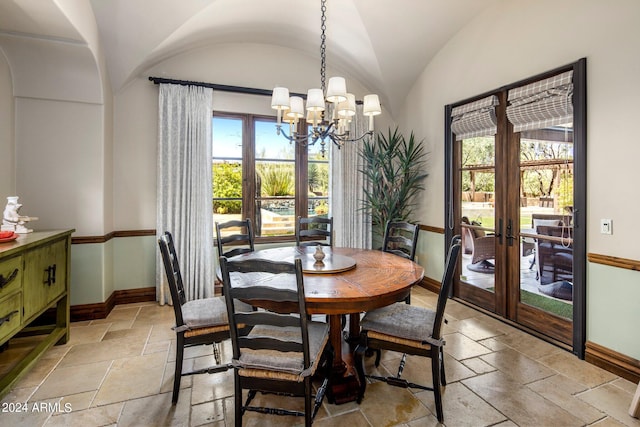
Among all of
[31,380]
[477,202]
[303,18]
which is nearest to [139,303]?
[31,380]

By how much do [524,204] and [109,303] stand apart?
4.47 m

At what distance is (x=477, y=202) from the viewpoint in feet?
12.5

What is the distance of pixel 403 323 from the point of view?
2.09 meters

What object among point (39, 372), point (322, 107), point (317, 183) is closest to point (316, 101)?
point (322, 107)

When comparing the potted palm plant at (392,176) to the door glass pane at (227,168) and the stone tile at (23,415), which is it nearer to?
the door glass pane at (227,168)

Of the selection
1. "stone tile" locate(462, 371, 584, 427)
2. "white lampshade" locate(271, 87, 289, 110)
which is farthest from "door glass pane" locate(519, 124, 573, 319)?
"white lampshade" locate(271, 87, 289, 110)

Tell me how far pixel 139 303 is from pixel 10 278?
1.95 m

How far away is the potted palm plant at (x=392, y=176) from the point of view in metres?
4.60

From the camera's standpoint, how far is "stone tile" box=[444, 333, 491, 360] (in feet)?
8.98

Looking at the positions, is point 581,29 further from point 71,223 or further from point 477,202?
point 71,223

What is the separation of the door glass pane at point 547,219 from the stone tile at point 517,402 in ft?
3.55

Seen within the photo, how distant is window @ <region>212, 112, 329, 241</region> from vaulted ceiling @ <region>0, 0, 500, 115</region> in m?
1.02

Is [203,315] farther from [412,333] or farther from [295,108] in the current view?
[295,108]

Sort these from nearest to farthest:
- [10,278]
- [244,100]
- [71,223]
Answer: [10,278] → [71,223] → [244,100]
